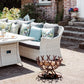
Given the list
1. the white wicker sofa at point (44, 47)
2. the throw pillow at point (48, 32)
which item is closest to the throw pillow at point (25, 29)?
the white wicker sofa at point (44, 47)

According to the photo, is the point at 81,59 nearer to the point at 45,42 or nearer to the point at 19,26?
the point at 45,42

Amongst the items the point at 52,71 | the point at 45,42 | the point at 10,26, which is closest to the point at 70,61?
the point at 45,42

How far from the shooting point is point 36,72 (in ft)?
18.9

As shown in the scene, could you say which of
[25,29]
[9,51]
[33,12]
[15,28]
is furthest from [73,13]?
[9,51]

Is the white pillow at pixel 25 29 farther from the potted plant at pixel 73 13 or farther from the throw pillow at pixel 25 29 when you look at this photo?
the potted plant at pixel 73 13

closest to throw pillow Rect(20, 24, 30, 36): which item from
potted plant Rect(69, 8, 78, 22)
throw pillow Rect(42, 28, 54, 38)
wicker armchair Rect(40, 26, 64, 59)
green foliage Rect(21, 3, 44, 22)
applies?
throw pillow Rect(42, 28, 54, 38)

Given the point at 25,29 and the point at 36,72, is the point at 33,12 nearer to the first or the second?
the point at 25,29

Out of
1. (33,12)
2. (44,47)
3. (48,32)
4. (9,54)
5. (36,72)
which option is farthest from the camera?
(33,12)

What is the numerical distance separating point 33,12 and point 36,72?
740 cm

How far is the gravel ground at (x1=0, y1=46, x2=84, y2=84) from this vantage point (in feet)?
16.8

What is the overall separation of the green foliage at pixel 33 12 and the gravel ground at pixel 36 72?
5.88m

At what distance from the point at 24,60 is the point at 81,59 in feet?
5.34

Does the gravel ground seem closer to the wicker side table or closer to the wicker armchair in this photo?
the wicker side table

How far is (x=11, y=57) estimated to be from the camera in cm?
626
